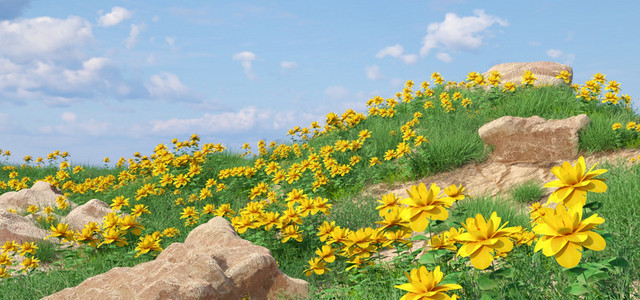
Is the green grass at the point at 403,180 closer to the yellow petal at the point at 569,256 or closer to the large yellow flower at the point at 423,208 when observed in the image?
the large yellow flower at the point at 423,208

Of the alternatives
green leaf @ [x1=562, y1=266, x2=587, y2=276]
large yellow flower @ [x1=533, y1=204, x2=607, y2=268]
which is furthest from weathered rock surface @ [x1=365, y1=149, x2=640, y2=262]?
large yellow flower @ [x1=533, y1=204, x2=607, y2=268]

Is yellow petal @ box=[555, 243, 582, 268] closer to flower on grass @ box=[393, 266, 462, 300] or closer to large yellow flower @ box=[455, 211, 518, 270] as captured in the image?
large yellow flower @ box=[455, 211, 518, 270]

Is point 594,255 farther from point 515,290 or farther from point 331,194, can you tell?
point 331,194

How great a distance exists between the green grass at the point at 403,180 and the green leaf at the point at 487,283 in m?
0.10

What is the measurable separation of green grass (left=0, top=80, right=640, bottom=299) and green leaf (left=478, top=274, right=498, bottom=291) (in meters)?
0.10

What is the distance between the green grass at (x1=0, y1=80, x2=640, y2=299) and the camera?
333 cm

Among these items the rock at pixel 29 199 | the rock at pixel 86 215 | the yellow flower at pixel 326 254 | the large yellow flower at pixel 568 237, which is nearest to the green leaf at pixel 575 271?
the large yellow flower at pixel 568 237

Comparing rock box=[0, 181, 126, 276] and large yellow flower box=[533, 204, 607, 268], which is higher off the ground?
large yellow flower box=[533, 204, 607, 268]

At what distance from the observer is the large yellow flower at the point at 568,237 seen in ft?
7.06

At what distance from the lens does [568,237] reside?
7.13 feet

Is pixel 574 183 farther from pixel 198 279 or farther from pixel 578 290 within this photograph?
pixel 198 279

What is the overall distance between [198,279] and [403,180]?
5412 mm

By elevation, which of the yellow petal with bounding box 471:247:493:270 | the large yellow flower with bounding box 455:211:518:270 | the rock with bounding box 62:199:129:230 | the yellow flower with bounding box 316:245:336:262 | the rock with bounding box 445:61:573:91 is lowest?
the rock with bounding box 62:199:129:230

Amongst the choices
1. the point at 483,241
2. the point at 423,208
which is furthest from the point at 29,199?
the point at 483,241
